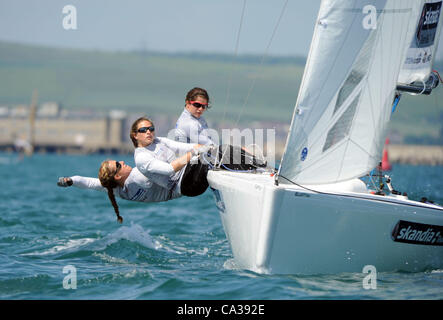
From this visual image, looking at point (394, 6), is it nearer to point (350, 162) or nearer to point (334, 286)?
point (350, 162)

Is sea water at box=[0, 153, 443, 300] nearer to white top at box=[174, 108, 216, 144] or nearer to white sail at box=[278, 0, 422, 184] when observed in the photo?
white sail at box=[278, 0, 422, 184]

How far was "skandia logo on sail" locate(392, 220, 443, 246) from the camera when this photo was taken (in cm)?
792

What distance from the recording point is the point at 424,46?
929cm

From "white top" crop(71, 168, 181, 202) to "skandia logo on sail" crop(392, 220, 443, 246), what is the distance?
8.36ft

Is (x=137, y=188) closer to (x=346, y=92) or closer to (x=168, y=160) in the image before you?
(x=168, y=160)

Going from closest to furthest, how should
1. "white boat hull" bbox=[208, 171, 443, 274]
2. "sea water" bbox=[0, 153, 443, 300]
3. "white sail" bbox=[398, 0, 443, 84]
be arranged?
"sea water" bbox=[0, 153, 443, 300], "white boat hull" bbox=[208, 171, 443, 274], "white sail" bbox=[398, 0, 443, 84]

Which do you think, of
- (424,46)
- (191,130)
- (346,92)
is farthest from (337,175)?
(424,46)

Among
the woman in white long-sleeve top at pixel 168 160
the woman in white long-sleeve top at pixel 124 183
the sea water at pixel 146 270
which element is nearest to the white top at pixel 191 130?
the woman in white long-sleeve top at pixel 168 160

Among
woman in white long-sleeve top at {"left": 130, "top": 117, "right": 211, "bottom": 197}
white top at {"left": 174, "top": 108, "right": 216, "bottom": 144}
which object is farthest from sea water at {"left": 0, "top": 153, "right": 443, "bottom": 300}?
white top at {"left": 174, "top": 108, "right": 216, "bottom": 144}

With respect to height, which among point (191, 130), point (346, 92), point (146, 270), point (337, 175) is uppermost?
point (346, 92)

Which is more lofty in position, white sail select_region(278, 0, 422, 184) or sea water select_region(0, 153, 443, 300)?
white sail select_region(278, 0, 422, 184)

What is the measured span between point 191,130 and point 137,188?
918mm
